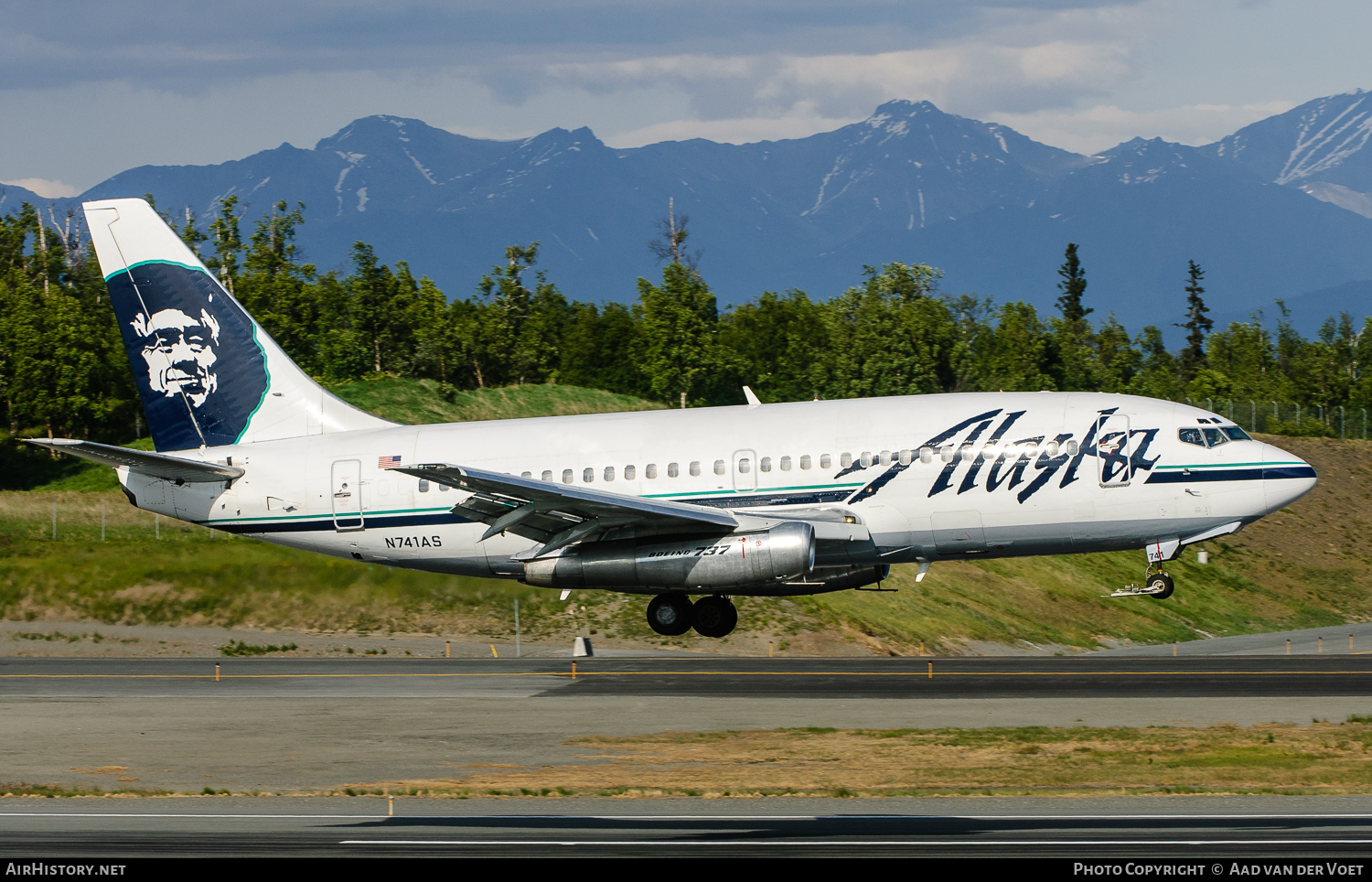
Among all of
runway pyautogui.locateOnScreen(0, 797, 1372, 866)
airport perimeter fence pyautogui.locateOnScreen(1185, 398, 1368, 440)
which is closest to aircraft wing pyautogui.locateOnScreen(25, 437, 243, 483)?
runway pyautogui.locateOnScreen(0, 797, 1372, 866)

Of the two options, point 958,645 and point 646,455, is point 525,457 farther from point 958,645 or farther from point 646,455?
point 958,645

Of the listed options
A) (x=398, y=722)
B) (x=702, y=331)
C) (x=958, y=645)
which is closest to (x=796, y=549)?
(x=398, y=722)

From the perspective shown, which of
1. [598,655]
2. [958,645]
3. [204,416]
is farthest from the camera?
[958,645]

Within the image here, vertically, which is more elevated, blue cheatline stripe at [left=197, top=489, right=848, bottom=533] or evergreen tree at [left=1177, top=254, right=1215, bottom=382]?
evergreen tree at [left=1177, top=254, right=1215, bottom=382]

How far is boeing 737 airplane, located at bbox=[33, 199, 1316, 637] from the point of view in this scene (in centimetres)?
3052

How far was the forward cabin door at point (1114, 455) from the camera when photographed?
30.6 meters

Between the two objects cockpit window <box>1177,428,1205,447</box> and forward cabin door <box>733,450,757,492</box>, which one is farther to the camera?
forward cabin door <box>733,450,757,492</box>

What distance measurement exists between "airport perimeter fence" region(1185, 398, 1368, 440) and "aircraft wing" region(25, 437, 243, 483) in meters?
89.2

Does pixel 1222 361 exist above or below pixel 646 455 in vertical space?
above

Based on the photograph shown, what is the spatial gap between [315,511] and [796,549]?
42.4 feet

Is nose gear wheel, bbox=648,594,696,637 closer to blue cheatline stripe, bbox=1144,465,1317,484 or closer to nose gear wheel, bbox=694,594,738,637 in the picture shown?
nose gear wheel, bbox=694,594,738,637
